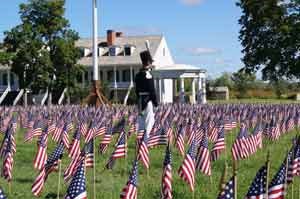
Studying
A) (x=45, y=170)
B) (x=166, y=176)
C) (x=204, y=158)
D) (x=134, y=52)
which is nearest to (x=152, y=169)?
(x=204, y=158)

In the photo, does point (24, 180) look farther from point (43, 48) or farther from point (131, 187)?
point (43, 48)

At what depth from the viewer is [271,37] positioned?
143ft

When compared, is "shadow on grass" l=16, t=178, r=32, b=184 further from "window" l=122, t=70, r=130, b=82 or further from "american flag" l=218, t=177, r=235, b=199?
"window" l=122, t=70, r=130, b=82

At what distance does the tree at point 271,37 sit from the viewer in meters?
41.6

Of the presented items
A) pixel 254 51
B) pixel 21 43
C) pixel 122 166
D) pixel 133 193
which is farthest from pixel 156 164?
pixel 21 43

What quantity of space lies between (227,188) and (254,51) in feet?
127

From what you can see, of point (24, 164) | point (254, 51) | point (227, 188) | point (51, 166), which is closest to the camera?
point (227, 188)

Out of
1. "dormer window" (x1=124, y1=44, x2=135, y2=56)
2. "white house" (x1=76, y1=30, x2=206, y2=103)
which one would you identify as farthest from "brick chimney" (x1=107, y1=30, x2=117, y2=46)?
"dormer window" (x1=124, y1=44, x2=135, y2=56)

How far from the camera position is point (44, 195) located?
997 cm

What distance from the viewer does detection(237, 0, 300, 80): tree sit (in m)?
41.6

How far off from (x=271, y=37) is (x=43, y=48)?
59.4ft

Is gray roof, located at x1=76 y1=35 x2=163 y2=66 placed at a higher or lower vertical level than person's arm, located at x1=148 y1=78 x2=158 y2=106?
higher

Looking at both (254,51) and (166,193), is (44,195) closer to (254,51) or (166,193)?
(166,193)

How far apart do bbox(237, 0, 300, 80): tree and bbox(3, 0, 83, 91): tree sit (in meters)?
14.2
